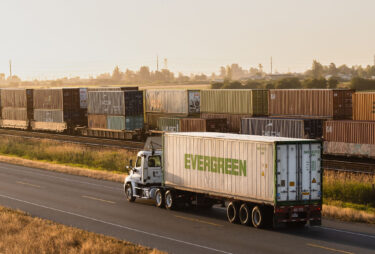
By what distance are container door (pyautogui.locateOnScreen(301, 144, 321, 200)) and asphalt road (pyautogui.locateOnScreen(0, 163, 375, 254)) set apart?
1.58 m

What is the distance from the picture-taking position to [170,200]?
91.6 feet

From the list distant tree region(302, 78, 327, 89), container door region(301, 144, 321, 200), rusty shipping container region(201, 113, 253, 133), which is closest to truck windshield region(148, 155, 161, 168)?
container door region(301, 144, 321, 200)

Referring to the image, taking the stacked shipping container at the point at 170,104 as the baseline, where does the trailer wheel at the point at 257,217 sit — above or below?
below

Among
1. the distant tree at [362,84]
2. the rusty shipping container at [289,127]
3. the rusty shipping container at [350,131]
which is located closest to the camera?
the rusty shipping container at [350,131]

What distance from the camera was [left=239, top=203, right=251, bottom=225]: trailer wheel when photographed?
23766 millimetres

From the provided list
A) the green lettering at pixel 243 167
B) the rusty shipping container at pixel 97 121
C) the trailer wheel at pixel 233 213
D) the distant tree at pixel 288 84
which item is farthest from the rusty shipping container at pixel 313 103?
the distant tree at pixel 288 84

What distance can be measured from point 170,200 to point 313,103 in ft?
79.6

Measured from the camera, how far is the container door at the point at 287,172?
22156mm

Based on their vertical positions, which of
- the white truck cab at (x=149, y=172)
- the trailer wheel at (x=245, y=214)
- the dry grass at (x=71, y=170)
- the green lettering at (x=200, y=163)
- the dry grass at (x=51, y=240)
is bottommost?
the dry grass at (x=71, y=170)

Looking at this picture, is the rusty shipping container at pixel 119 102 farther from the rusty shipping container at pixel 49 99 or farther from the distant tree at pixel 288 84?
the distant tree at pixel 288 84

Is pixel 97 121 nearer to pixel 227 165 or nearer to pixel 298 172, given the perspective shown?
pixel 227 165

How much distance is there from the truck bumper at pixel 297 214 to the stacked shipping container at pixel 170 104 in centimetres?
3830

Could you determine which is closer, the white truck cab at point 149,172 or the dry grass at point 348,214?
the dry grass at point 348,214

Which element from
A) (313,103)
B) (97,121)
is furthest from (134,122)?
(313,103)
